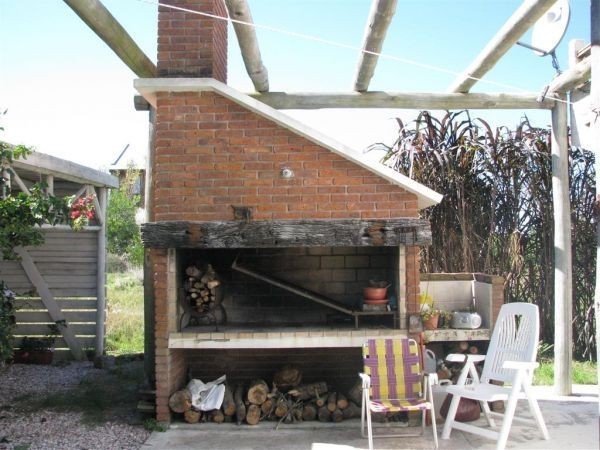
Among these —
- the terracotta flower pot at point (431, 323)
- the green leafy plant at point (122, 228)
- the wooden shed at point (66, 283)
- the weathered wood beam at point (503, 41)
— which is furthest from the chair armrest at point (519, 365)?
the green leafy plant at point (122, 228)

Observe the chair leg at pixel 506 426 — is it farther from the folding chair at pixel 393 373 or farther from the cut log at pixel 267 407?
the cut log at pixel 267 407

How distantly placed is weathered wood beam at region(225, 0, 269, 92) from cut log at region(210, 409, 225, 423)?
358cm

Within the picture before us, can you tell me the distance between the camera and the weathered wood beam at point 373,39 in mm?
4832

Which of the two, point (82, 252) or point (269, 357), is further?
point (82, 252)

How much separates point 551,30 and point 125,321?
882 centimetres

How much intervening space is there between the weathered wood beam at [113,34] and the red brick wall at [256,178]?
0.87 m

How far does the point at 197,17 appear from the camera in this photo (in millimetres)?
5859

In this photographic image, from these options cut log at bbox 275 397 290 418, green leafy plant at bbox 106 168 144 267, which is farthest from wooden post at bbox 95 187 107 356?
green leafy plant at bbox 106 168 144 267

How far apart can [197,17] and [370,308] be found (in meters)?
3.45

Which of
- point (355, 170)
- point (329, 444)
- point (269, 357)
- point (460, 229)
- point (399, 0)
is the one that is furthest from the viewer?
point (460, 229)

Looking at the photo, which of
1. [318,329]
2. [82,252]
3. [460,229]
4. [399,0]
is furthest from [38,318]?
[399,0]

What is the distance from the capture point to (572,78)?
245 inches

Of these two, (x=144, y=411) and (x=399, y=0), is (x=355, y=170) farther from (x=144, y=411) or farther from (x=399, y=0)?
(x=144, y=411)

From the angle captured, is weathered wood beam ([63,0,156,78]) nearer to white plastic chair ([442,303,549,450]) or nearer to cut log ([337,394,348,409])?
cut log ([337,394,348,409])
